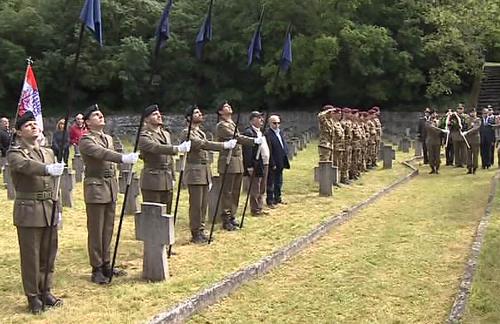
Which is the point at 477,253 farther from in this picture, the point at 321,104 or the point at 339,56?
the point at 321,104

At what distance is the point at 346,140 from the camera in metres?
15.5

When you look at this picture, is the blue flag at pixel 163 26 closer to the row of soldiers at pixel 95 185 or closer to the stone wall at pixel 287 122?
the row of soldiers at pixel 95 185

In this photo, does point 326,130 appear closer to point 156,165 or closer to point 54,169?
point 156,165

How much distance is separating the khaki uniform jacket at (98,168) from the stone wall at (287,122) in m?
25.8

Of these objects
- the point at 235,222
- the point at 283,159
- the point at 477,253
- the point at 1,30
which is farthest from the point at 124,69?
the point at 477,253

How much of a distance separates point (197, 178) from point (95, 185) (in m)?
2.12

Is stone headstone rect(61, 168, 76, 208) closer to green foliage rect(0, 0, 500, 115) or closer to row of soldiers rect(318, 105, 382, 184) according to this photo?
row of soldiers rect(318, 105, 382, 184)

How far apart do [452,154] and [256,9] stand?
18962 millimetres

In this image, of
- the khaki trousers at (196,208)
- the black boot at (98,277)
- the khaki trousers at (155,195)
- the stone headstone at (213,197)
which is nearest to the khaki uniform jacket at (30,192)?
the black boot at (98,277)

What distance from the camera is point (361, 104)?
119 ft

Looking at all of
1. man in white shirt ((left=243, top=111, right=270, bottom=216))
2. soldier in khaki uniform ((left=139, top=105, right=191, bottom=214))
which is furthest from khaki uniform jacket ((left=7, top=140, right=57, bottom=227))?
man in white shirt ((left=243, top=111, right=270, bottom=216))

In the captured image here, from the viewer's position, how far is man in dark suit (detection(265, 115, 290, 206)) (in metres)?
12.1

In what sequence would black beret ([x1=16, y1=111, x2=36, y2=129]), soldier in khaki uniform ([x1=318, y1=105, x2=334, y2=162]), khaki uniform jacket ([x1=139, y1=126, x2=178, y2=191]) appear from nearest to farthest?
black beret ([x1=16, y1=111, x2=36, y2=129]) → khaki uniform jacket ([x1=139, y1=126, x2=178, y2=191]) → soldier in khaki uniform ([x1=318, y1=105, x2=334, y2=162])

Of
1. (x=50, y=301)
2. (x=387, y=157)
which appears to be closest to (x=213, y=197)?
(x=50, y=301)
